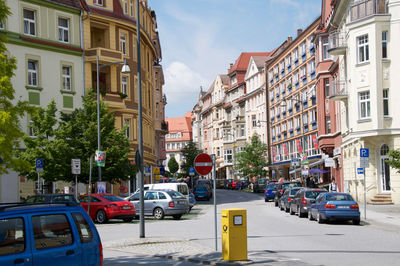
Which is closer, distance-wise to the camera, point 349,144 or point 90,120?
point 90,120

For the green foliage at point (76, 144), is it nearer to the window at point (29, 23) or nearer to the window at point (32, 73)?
the window at point (32, 73)

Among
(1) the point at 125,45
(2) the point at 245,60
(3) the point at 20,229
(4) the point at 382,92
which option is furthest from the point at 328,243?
(2) the point at 245,60

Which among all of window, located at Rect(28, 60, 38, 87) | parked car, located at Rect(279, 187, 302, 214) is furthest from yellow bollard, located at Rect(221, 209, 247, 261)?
window, located at Rect(28, 60, 38, 87)

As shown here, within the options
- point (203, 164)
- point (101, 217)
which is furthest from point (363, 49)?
point (203, 164)

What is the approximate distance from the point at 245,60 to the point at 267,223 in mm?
83960

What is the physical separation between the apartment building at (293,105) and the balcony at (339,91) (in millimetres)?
12391

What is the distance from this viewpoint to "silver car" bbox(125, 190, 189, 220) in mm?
28500

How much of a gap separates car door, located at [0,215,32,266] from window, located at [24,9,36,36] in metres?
35.1

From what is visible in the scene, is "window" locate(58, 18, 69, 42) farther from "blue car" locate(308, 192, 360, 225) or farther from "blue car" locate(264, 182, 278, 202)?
"blue car" locate(308, 192, 360, 225)

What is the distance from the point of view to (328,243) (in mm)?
16453

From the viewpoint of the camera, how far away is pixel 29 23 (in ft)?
133

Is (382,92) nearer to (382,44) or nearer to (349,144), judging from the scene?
(382,44)

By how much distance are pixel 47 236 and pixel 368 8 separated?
106 ft

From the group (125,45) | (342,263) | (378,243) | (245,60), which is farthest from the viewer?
(245,60)
